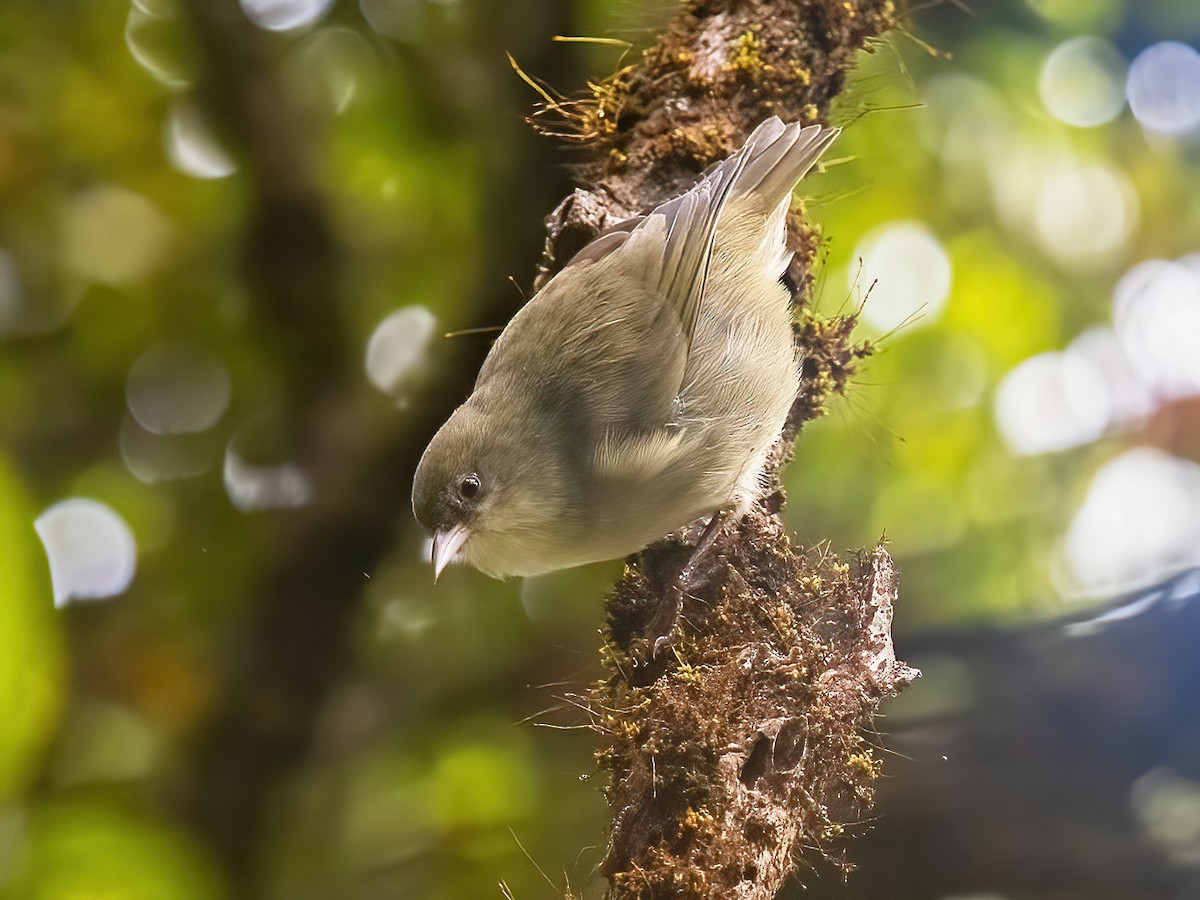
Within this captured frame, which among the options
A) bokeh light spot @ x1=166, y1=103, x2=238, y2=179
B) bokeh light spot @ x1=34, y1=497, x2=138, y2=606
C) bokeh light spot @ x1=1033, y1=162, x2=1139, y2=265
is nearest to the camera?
bokeh light spot @ x1=1033, y1=162, x2=1139, y2=265

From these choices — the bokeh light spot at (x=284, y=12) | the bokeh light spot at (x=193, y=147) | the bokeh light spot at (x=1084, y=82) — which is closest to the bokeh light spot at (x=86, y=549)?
the bokeh light spot at (x=193, y=147)

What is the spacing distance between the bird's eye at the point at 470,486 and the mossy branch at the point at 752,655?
0.85 feet

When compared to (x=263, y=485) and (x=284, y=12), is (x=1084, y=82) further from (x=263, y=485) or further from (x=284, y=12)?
(x=263, y=485)

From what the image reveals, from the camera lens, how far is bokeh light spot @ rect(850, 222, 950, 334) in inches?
50.7

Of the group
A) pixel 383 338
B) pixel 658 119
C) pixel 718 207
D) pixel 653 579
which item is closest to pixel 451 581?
pixel 653 579

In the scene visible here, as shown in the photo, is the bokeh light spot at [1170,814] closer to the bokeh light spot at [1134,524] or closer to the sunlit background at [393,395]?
the sunlit background at [393,395]

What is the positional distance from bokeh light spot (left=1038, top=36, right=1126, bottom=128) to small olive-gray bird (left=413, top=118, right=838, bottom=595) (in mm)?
400

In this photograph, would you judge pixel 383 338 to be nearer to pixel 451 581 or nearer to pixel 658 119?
pixel 451 581

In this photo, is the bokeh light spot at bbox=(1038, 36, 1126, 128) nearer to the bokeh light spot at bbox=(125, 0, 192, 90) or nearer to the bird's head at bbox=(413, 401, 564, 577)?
the bird's head at bbox=(413, 401, 564, 577)

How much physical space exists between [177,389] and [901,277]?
1279 millimetres

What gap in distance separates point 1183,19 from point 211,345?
69.6 inches

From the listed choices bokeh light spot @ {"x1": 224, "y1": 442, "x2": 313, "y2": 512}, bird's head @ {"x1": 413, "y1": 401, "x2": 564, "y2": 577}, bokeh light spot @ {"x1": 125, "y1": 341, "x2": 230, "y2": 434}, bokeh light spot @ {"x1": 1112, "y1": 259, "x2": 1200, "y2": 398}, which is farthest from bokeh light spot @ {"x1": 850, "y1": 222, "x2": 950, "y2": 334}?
bokeh light spot @ {"x1": 125, "y1": 341, "x2": 230, "y2": 434}

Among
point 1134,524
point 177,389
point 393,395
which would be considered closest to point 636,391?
point 393,395

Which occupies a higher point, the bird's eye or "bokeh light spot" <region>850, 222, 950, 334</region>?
"bokeh light spot" <region>850, 222, 950, 334</region>
